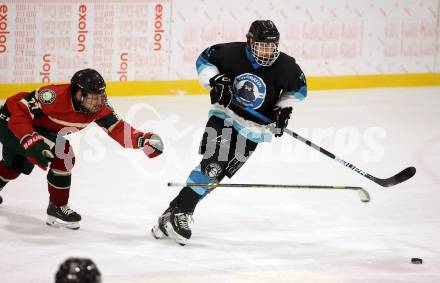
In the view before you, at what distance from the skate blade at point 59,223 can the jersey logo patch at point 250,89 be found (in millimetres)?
1216

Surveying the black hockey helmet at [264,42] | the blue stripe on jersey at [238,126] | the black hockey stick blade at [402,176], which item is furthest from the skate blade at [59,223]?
the black hockey stick blade at [402,176]

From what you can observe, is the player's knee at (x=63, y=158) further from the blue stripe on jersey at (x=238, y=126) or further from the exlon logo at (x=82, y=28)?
the exlon logo at (x=82, y=28)

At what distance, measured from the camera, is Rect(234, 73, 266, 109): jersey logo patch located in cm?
440

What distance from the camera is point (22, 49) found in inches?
328

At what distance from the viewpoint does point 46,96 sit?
4344 millimetres

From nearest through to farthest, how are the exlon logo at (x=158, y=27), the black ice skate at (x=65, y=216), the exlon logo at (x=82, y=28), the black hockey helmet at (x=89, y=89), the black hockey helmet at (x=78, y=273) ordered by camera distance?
the black hockey helmet at (x=78, y=273)
the black hockey helmet at (x=89, y=89)
the black ice skate at (x=65, y=216)
the exlon logo at (x=82, y=28)
the exlon logo at (x=158, y=27)

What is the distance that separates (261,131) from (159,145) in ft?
1.92

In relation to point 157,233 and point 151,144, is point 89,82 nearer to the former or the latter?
point 151,144

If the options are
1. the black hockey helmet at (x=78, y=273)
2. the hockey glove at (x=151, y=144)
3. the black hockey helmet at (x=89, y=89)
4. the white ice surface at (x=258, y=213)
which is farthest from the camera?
the hockey glove at (x=151, y=144)

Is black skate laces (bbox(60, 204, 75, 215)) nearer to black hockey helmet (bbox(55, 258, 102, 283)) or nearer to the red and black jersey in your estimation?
the red and black jersey

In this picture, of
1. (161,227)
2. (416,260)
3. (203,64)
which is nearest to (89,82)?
(203,64)

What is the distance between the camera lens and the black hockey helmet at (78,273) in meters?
1.99

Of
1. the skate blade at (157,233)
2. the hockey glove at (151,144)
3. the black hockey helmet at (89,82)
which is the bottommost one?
the skate blade at (157,233)

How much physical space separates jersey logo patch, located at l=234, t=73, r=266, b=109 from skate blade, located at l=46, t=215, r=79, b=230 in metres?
1.22
